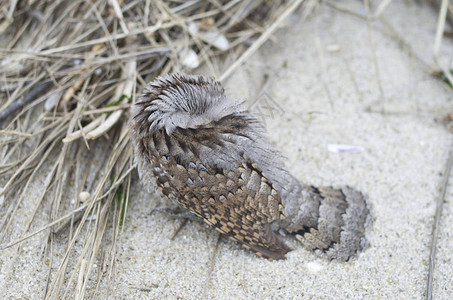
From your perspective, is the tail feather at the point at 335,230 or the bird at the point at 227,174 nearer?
the bird at the point at 227,174

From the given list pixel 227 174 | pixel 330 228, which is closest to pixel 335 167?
pixel 330 228

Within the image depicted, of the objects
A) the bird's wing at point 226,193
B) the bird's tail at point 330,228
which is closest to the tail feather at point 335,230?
the bird's tail at point 330,228

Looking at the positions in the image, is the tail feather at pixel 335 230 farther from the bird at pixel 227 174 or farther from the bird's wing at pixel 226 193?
the bird's wing at pixel 226 193

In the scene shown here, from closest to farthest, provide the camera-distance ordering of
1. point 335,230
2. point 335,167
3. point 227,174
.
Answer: point 227,174
point 335,230
point 335,167

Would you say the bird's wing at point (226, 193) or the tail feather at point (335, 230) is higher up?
the bird's wing at point (226, 193)

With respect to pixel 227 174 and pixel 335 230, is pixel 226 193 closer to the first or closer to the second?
pixel 227 174

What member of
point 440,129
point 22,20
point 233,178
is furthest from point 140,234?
point 440,129
